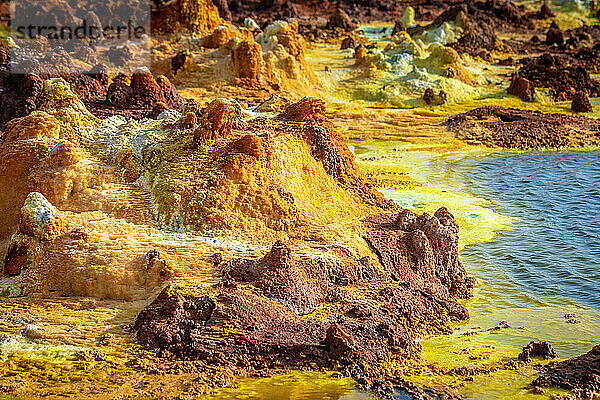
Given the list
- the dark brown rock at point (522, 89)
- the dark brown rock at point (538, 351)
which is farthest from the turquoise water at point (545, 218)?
the dark brown rock at point (522, 89)

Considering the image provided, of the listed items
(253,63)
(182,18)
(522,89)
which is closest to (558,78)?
(522,89)

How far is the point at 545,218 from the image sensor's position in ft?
23.4

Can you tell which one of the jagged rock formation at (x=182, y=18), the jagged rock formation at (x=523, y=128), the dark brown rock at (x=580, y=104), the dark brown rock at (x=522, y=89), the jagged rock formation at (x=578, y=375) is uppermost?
the jagged rock formation at (x=182, y=18)

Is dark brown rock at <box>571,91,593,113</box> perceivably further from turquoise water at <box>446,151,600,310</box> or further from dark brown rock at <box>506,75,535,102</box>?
turquoise water at <box>446,151,600,310</box>

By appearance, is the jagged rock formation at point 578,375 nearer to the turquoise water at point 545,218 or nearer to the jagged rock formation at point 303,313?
the jagged rock formation at point 303,313

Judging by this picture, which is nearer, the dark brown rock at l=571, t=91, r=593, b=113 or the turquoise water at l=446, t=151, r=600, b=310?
the turquoise water at l=446, t=151, r=600, b=310

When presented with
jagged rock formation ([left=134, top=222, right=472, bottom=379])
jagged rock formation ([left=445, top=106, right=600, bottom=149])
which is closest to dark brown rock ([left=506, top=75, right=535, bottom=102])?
jagged rock formation ([left=445, top=106, right=600, bottom=149])

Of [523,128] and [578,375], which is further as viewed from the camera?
[523,128]

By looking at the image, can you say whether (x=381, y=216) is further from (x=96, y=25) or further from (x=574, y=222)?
(x=96, y=25)

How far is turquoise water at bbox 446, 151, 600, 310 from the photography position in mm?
5645

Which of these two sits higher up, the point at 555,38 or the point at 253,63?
the point at 555,38

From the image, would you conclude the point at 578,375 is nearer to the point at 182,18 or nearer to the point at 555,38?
the point at 182,18

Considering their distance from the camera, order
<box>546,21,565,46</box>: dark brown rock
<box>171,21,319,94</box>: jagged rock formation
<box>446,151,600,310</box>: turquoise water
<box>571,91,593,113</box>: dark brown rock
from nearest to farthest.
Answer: <box>446,151,600,310</box>: turquoise water, <box>171,21,319,94</box>: jagged rock formation, <box>571,91,593,113</box>: dark brown rock, <box>546,21,565,46</box>: dark brown rock

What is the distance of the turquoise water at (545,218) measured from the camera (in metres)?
5.64
